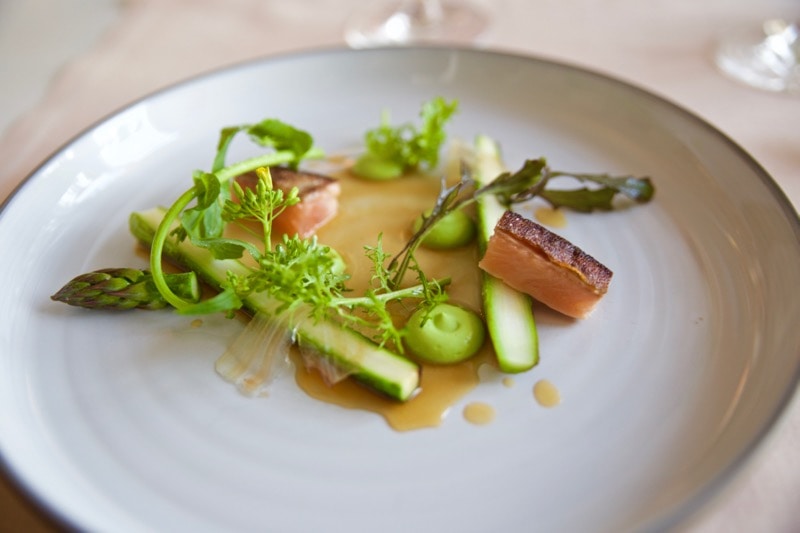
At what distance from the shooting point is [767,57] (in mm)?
2840

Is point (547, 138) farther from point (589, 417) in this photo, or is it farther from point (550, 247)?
point (589, 417)

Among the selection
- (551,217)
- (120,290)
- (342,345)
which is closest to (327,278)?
(342,345)

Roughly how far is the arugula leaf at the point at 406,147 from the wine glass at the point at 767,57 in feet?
4.19

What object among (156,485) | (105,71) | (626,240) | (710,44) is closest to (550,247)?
(626,240)

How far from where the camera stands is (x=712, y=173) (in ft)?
6.99

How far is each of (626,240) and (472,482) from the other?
3.09 ft

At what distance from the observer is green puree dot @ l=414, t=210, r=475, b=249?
2059 mm

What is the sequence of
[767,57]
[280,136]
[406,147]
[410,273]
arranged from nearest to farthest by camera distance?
[410,273], [280,136], [406,147], [767,57]

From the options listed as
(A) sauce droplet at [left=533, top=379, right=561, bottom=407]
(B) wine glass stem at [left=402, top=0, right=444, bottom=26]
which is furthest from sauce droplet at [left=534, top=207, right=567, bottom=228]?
(B) wine glass stem at [left=402, top=0, right=444, bottom=26]

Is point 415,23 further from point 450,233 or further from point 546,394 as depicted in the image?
point 546,394

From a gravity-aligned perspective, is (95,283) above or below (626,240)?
below

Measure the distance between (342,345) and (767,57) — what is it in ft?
7.38

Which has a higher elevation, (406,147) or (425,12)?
(425,12)

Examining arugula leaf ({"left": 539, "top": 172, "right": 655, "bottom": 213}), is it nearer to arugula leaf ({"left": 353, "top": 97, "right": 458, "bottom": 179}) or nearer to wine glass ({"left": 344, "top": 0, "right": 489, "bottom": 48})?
arugula leaf ({"left": 353, "top": 97, "right": 458, "bottom": 179})
